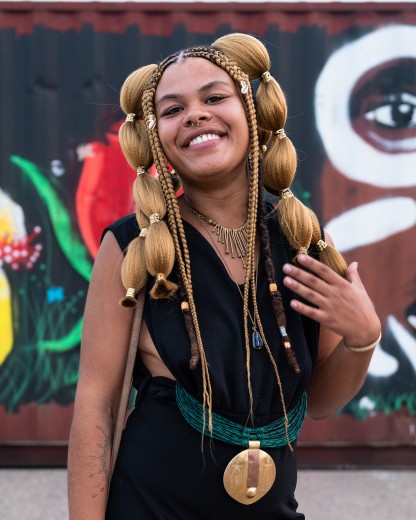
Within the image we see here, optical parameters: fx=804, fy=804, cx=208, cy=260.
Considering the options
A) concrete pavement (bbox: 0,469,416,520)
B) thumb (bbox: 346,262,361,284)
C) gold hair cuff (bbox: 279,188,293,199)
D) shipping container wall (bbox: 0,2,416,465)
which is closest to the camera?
thumb (bbox: 346,262,361,284)

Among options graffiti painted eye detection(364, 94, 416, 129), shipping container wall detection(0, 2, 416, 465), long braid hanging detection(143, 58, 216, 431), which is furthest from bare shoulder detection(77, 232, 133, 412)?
graffiti painted eye detection(364, 94, 416, 129)

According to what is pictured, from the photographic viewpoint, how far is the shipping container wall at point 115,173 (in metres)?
5.02

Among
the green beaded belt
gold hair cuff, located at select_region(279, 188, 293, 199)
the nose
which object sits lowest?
the green beaded belt

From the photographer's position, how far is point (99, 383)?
74.7 inches

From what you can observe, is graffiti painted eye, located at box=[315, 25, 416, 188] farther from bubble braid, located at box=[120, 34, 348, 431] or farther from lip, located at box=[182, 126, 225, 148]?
lip, located at box=[182, 126, 225, 148]

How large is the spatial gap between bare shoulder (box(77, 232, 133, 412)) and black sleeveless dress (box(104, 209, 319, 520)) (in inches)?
2.5

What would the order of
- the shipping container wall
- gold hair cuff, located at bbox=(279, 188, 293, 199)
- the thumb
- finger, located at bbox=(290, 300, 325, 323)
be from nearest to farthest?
finger, located at bbox=(290, 300, 325, 323), the thumb, gold hair cuff, located at bbox=(279, 188, 293, 199), the shipping container wall

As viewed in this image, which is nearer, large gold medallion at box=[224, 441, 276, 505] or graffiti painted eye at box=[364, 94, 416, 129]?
large gold medallion at box=[224, 441, 276, 505]

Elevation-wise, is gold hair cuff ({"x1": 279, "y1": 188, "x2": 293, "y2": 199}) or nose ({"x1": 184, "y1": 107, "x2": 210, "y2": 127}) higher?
nose ({"x1": 184, "y1": 107, "x2": 210, "y2": 127})

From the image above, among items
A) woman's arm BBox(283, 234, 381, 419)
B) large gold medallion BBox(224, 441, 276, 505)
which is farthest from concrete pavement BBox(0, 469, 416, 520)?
large gold medallion BBox(224, 441, 276, 505)

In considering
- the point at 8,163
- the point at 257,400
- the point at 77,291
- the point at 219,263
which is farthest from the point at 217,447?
the point at 8,163

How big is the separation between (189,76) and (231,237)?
40 centimetres

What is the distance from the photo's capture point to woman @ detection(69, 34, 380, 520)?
1831 mm

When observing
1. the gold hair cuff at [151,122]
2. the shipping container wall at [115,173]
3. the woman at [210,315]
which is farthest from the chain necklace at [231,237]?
the shipping container wall at [115,173]
